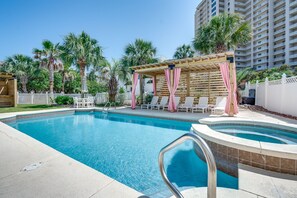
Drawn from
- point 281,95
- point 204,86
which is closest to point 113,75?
point 204,86

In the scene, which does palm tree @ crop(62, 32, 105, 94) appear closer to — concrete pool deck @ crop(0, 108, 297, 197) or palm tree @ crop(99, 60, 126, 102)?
palm tree @ crop(99, 60, 126, 102)

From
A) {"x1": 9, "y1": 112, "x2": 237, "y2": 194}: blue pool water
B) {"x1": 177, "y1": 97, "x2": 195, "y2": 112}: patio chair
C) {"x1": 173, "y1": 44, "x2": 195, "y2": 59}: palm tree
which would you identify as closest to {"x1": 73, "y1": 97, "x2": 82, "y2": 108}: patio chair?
{"x1": 9, "y1": 112, "x2": 237, "y2": 194}: blue pool water

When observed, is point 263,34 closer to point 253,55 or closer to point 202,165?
point 253,55

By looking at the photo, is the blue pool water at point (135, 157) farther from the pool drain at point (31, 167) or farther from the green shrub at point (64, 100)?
the green shrub at point (64, 100)

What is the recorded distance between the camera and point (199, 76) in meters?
12.5

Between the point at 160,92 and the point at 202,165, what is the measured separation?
35.5 feet

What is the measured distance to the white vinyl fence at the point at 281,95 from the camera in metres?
7.98

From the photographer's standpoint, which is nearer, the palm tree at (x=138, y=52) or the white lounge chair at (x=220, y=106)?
the white lounge chair at (x=220, y=106)

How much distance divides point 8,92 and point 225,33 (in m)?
19.3

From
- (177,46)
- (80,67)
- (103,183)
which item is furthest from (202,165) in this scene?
(177,46)

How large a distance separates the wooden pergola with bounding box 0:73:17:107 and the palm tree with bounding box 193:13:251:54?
1678cm

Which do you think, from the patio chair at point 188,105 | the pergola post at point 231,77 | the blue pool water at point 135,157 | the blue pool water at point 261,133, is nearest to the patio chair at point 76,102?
the blue pool water at point 135,157

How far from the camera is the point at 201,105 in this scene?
10.7 m

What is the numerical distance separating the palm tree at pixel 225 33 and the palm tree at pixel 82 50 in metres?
10.1
